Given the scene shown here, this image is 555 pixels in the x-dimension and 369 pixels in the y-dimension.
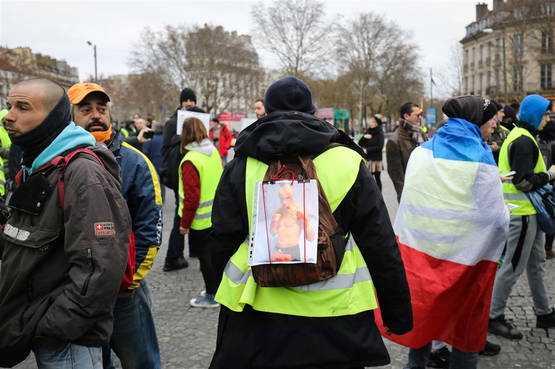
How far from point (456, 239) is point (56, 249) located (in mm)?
2253

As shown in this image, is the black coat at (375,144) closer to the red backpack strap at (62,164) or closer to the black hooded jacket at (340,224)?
the black hooded jacket at (340,224)

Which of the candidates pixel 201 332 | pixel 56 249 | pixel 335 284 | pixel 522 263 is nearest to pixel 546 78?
pixel 522 263

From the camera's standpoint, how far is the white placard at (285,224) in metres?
1.95

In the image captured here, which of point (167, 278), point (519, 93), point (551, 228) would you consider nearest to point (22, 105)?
point (551, 228)

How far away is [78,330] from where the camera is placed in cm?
Result: 194

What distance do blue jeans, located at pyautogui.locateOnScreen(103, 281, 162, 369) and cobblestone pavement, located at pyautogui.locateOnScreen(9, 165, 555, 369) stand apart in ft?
3.09

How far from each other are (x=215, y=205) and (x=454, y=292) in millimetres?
1737

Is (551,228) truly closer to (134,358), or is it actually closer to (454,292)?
(454,292)

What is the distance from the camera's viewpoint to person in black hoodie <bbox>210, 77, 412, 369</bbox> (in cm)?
200

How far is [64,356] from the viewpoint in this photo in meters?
2.04

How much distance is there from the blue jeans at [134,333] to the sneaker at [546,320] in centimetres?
321

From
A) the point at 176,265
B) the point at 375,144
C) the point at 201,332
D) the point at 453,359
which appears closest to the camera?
the point at 453,359

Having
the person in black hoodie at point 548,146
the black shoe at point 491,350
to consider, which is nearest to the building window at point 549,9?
the person in black hoodie at point 548,146

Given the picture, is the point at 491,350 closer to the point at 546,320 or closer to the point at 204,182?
the point at 546,320
